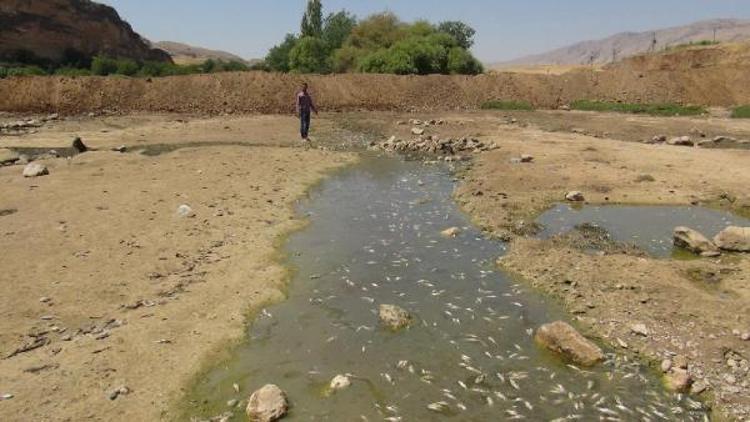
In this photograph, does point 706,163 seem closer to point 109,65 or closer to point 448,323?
point 448,323

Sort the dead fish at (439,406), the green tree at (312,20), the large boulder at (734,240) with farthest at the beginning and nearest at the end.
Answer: the green tree at (312,20), the large boulder at (734,240), the dead fish at (439,406)

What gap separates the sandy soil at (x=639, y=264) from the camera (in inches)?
302

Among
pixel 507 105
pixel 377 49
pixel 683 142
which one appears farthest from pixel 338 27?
pixel 683 142

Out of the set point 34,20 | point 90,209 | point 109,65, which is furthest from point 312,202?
point 34,20

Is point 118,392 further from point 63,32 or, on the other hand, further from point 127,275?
point 63,32

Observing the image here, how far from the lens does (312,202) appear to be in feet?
52.4

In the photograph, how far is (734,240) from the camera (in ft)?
36.8

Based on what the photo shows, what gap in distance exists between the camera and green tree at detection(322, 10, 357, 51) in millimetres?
80188

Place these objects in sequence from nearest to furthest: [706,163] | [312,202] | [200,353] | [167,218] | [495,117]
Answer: [200,353], [167,218], [312,202], [706,163], [495,117]

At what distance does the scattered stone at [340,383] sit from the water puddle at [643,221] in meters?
7.14

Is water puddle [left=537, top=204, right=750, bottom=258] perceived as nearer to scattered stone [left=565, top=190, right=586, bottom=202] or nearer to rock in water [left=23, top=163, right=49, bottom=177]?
scattered stone [left=565, top=190, right=586, bottom=202]

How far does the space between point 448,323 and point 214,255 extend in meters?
5.15

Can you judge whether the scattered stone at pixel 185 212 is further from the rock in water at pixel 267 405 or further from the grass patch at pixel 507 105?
the grass patch at pixel 507 105

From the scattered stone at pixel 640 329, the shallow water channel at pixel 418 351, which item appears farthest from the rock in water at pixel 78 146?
the scattered stone at pixel 640 329
